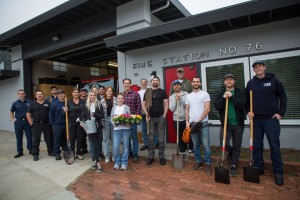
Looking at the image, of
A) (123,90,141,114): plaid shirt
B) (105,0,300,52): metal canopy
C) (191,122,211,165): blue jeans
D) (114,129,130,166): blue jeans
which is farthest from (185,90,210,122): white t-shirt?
(105,0,300,52): metal canopy

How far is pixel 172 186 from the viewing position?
3574 mm

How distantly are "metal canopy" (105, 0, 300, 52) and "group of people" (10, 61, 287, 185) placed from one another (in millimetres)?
1194

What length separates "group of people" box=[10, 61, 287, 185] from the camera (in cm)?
365

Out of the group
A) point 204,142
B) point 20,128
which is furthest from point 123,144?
point 20,128

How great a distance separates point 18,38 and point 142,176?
32.5 feet

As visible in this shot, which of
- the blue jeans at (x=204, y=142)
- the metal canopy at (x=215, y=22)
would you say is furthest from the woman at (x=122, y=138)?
the metal canopy at (x=215, y=22)

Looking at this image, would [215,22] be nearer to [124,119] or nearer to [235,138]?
[235,138]

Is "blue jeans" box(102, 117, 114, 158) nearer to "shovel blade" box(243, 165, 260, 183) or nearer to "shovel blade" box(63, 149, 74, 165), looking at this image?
"shovel blade" box(63, 149, 74, 165)

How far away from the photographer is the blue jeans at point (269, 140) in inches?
139

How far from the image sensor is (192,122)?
4223 millimetres

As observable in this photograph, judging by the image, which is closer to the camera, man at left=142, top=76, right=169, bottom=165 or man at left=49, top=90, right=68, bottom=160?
man at left=142, top=76, right=169, bottom=165

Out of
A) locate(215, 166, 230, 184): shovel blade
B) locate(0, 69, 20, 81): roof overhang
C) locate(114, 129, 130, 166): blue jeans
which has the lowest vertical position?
locate(215, 166, 230, 184): shovel blade

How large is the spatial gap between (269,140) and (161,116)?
2.15 m

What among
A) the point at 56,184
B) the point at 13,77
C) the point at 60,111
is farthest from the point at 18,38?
the point at 56,184
